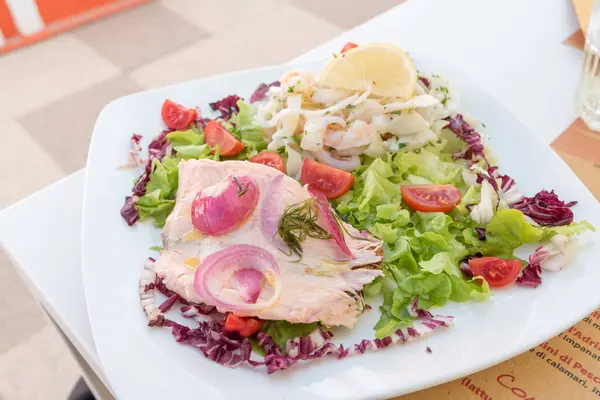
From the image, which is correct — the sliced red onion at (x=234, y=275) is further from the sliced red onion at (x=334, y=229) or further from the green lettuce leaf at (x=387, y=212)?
the green lettuce leaf at (x=387, y=212)

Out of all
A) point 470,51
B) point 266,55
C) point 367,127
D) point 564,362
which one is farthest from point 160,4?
point 564,362

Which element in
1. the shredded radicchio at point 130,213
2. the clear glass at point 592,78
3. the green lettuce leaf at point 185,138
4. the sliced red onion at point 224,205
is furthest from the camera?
the clear glass at point 592,78

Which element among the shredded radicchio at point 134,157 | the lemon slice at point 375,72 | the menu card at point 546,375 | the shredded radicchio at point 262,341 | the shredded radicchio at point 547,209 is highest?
the lemon slice at point 375,72

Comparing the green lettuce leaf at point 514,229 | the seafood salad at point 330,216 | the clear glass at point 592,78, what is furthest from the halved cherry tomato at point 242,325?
the clear glass at point 592,78

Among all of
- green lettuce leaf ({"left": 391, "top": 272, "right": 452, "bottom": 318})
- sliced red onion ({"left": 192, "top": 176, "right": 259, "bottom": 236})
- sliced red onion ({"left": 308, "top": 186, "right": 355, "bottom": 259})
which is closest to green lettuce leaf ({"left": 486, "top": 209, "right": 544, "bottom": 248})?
green lettuce leaf ({"left": 391, "top": 272, "right": 452, "bottom": 318})

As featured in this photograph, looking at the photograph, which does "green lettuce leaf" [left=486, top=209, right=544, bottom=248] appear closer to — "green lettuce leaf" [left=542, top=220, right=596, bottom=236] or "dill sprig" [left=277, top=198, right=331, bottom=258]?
"green lettuce leaf" [left=542, top=220, right=596, bottom=236]
